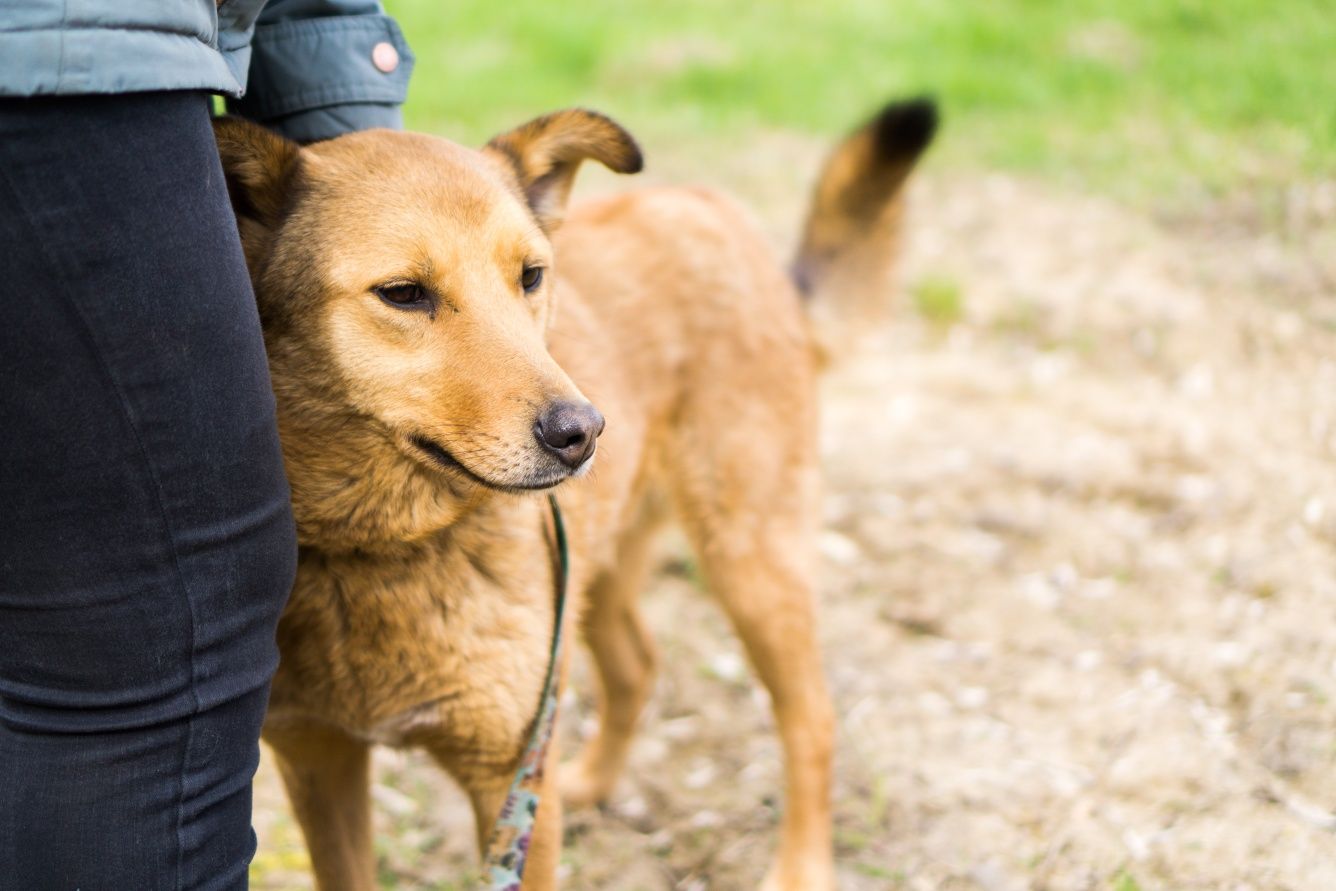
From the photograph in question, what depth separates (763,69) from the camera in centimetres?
824

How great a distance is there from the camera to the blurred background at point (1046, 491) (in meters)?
2.86

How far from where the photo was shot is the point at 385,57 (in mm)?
1941

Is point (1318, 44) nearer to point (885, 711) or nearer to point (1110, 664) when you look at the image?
point (1110, 664)

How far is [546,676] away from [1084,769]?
1620 millimetres

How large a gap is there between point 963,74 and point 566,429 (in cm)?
665

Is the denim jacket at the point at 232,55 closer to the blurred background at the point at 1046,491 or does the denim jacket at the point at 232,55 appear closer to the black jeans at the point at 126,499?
the black jeans at the point at 126,499

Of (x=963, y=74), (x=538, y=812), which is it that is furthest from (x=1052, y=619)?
(x=963, y=74)

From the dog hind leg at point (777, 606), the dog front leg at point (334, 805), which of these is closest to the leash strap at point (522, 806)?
the dog front leg at point (334, 805)

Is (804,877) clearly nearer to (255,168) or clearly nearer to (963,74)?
(255,168)

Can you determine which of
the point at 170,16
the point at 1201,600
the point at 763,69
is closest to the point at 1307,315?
the point at 1201,600

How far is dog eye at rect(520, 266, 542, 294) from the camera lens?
6.72 feet

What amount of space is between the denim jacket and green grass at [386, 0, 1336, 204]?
521 centimetres

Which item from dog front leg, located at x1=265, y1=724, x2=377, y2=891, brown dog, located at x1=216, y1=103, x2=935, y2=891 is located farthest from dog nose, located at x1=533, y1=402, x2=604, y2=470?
dog front leg, located at x1=265, y1=724, x2=377, y2=891

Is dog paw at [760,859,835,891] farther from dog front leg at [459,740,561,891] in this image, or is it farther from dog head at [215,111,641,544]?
dog head at [215,111,641,544]
